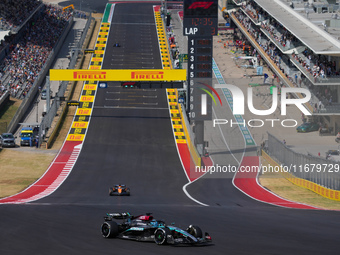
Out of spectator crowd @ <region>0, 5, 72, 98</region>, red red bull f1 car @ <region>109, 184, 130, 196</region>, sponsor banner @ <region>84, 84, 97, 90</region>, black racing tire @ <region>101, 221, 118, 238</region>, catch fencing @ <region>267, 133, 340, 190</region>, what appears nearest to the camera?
black racing tire @ <region>101, 221, 118, 238</region>

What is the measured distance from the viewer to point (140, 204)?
41500 millimetres

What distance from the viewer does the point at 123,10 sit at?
470ft

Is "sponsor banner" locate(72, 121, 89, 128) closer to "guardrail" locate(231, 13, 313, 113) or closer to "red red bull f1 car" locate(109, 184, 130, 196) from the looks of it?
"guardrail" locate(231, 13, 313, 113)

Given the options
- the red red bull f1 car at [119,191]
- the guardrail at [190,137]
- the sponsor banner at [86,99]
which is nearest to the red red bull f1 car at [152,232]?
the red red bull f1 car at [119,191]

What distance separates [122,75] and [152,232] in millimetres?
59593

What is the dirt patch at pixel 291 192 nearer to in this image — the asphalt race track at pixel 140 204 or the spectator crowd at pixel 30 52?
the asphalt race track at pixel 140 204

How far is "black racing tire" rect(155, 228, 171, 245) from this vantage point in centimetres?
2411

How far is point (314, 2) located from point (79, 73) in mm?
34943

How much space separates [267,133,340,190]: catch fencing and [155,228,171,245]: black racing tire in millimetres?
24059

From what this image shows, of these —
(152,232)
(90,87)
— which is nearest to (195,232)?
(152,232)

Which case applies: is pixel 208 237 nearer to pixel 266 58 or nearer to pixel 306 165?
pixel 306 165

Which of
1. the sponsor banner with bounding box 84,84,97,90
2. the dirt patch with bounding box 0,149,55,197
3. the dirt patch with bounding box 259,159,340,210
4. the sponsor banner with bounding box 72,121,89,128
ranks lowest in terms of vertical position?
the dirt patch with bounding box 0,149,55,197

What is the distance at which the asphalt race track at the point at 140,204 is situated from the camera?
24.5m

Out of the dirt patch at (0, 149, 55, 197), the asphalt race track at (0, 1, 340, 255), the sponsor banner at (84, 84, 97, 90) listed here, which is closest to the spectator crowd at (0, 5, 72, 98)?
the sponsor banner at (84, 84, 97, 90)
